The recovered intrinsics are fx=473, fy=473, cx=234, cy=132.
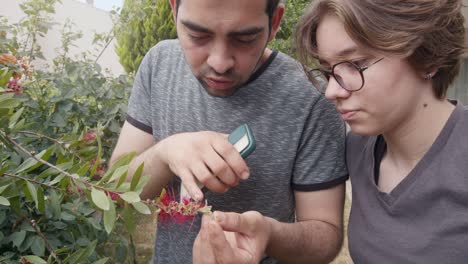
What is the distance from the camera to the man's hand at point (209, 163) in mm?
997

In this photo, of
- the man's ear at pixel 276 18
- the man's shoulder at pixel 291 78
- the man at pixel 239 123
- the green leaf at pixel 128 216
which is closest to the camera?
the green leaf at pixel 128 216

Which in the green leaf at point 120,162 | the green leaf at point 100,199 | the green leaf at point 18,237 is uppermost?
the green leaf at point 120,162

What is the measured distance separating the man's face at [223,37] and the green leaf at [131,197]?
0.43 m

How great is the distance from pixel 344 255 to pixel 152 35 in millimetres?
2827

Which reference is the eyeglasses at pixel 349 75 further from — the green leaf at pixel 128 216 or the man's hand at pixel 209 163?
the green leaf at pixel 128 216

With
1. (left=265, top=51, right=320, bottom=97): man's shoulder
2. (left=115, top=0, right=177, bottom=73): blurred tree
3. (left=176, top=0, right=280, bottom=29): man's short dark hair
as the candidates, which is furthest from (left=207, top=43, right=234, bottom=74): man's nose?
(left=115, top=0, right=177, bottom=73): blurred tree

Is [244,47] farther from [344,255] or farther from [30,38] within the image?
[344,255]

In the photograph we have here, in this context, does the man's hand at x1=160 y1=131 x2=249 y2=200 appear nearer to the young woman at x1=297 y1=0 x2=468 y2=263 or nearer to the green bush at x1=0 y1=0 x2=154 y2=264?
the green bush at x1=0 y1=0 x2=154 y2=264

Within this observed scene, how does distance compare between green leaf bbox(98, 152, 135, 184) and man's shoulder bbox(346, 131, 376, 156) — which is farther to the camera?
man's shoulder bbox(346, 131, 376, 156)

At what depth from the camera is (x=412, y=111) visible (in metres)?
1.11

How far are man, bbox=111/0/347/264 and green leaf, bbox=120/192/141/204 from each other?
0.65ft

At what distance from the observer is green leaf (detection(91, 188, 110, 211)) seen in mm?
795

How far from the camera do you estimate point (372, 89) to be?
1.06 m

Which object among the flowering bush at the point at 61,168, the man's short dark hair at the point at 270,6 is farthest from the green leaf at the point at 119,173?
the man's short dark hair at the point at 270,6
